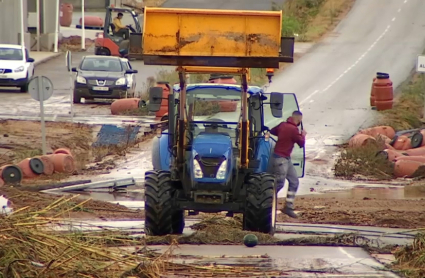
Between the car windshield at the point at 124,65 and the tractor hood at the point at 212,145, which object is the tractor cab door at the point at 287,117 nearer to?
the tractor hood at the point at 212,145

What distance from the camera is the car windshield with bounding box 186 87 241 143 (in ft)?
43.0

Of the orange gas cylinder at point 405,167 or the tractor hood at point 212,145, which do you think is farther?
the orange gas cylinder at point 405,167

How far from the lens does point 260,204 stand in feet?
40.8

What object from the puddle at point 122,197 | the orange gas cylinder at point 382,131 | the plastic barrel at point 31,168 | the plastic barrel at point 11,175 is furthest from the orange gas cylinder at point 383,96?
the plastic barrel at point 11,175

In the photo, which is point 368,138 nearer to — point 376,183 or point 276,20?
point 376,183

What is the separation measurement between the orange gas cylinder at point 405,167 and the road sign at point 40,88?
25.0 ft

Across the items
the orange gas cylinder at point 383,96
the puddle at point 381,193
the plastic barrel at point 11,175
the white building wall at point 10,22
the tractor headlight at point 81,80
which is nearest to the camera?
the plastic barrel at point 11,175

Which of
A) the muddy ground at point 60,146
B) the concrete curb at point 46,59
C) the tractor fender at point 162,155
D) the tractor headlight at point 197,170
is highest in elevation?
the tractor headlight at point 197,170

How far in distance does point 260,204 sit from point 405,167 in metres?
Answer: 9.99

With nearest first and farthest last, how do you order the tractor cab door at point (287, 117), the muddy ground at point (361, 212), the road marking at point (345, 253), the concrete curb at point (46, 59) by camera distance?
the road marking at point (345, 253) → the muddy ground at point (361, 212) → the tractor cab door at point (287, 117) → the concrete curb at point (46, 59)

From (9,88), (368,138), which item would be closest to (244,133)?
(368,138)

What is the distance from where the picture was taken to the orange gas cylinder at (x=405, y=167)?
2174 centimetres

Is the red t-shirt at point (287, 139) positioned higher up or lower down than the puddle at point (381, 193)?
higher up

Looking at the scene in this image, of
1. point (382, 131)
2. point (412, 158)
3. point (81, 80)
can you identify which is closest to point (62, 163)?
point (412, 158)
